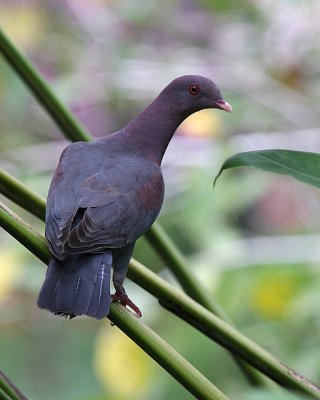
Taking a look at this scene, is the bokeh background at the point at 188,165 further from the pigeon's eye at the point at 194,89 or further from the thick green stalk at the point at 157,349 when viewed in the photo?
the thick green stalk at the point at 157,349

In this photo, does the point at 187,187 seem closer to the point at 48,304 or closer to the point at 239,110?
the point at 239,110

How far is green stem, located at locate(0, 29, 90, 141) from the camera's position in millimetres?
1593

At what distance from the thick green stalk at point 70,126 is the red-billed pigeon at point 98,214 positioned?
68 millimetres

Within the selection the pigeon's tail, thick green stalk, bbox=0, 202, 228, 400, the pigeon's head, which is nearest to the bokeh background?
the pigeon's head

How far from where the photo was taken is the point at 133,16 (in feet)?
14.4

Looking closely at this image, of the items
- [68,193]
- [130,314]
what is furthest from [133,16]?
[130,314]

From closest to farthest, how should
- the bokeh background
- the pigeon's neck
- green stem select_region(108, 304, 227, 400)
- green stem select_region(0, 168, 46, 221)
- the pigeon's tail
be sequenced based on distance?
1. green stem select_region(108, 304, 227, 400)
2. green stem select_region(0, 168, 46, 221)
3. the pigeon's tail
4. the pigeon's neck
5. the bokeh background

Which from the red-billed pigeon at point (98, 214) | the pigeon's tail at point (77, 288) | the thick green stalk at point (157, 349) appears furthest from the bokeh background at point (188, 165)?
the thick green stalk at point (157, 349)

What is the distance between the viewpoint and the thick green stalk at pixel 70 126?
160 centimetres

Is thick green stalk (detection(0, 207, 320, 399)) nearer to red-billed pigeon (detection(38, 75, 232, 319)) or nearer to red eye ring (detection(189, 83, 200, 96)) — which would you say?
red-billed pigeon (detection(38, 75, 232, 319))

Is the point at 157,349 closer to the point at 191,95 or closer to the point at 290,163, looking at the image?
the point at 290,163

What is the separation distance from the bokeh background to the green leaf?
138 cm

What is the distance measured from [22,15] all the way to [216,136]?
1.24 m

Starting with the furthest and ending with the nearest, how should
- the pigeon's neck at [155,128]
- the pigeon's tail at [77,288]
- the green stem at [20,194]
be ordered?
1. the pigeon's neck at [155,128]
2. the pigeon's tail at [77,288]
3. the green stem at [20,194]
